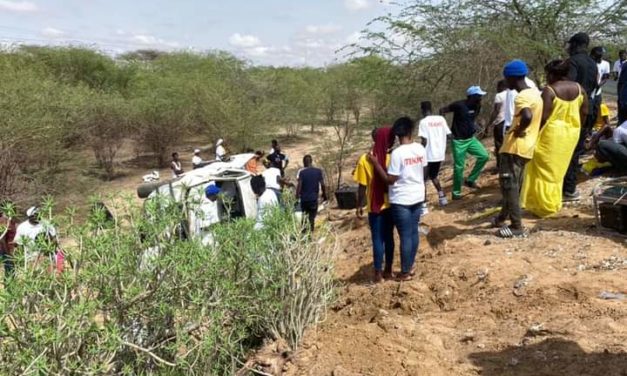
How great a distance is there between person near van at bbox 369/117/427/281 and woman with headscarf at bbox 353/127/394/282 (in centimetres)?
14

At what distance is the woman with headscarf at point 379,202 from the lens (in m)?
4.51

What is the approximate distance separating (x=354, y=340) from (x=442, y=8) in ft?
32.9

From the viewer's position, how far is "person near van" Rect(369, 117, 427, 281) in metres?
4.27

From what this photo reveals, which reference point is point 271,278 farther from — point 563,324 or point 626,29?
point 626,29

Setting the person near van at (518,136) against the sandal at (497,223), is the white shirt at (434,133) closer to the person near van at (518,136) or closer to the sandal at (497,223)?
the sandal at (497,223)

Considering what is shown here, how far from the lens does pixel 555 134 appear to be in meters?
4.69

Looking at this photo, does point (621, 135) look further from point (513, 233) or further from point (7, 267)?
point (7, 267)

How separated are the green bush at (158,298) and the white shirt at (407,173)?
0.95 m

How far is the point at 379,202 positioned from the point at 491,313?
1.33 meters

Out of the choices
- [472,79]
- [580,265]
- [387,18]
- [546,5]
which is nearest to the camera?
[580,265]

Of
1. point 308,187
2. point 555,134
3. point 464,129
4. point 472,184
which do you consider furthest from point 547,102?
point 308,187

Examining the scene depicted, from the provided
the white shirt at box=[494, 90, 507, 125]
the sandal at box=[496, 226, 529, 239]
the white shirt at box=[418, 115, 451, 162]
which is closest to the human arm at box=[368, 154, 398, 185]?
the sandal at box=[496, 226, 529, 239]

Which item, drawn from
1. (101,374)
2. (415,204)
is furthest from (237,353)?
(415,204)

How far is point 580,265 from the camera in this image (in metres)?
4.10
